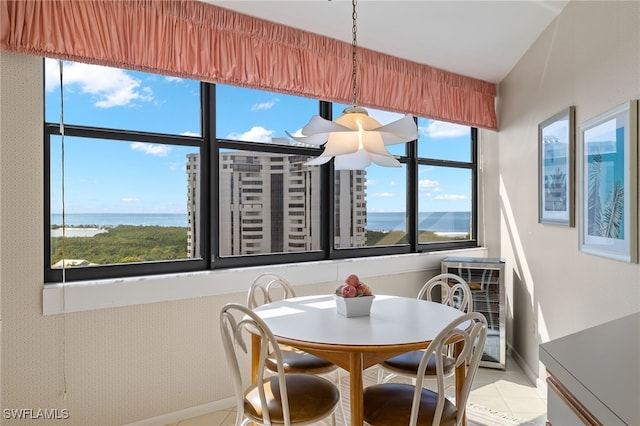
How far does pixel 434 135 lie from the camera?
13.5 ft

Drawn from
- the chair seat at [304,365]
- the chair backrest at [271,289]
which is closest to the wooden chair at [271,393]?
the chair seat at [304,365]

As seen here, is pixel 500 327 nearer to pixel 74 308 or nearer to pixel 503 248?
pixel 503 248

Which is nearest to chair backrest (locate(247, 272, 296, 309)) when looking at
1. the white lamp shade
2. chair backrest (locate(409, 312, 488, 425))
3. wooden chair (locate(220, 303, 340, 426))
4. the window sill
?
the window sill

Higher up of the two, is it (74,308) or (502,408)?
(74,308)

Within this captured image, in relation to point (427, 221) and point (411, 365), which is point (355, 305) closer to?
point (411, 365)

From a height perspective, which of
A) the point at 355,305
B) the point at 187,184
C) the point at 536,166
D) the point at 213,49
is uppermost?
the point at 213,49

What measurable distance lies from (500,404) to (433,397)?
1.29 metres

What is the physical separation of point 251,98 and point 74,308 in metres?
1.80

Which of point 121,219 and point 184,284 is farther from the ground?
point 121,219

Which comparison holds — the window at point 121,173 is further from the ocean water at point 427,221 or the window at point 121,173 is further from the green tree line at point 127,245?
the ocean water at point 427,221

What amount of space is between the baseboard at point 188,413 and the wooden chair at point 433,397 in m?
1.26

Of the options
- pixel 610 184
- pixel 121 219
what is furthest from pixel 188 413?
pixel 610 184

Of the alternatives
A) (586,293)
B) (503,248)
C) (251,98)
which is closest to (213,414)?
(251,98)

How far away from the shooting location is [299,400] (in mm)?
1812
